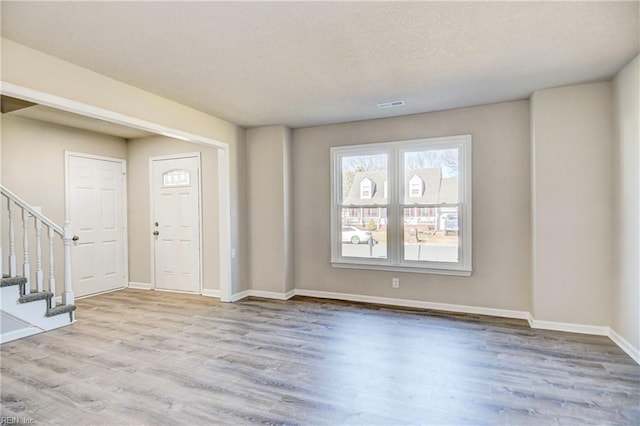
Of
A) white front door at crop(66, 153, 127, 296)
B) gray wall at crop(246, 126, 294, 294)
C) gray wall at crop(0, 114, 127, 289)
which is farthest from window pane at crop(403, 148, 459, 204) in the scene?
gray wall at crop(0, 114, 127, 289)

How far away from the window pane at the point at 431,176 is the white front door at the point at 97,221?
192 inches

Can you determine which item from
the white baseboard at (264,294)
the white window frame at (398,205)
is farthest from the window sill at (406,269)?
the white baseboard at (264,294)

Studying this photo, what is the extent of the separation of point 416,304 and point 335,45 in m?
3.44

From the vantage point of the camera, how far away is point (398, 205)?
4719 millimetres

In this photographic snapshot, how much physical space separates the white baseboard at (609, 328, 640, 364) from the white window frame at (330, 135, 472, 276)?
57.1 inches

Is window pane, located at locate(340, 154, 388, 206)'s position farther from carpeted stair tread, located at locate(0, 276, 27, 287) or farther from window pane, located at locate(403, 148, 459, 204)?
carpeted stair tread, located at locate(0, 276, 27, 287)

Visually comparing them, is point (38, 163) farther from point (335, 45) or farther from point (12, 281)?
point (335, 45)

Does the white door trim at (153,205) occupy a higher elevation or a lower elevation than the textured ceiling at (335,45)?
lower

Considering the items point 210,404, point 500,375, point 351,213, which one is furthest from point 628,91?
point 210,404

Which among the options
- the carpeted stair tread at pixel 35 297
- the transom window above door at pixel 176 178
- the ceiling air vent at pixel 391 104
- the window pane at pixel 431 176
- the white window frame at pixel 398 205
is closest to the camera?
the carpeted stair tread at pixel 35 297

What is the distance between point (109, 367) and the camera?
2.89m

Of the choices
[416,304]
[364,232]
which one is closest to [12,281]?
[364,232]

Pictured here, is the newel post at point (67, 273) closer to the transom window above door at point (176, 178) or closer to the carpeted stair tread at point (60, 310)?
the carpeted stair tread at point (60, 310)

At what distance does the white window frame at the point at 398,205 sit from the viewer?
433cm
